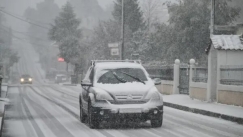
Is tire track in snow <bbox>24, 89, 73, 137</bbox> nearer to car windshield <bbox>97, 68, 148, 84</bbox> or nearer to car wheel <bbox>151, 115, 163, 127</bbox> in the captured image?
car windshield <bbox>97, 68, 148, 84</bbox>

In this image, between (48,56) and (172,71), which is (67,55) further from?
(172,71)

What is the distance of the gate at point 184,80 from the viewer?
26.6m

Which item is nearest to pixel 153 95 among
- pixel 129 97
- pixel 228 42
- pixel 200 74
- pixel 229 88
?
pixel 129 97

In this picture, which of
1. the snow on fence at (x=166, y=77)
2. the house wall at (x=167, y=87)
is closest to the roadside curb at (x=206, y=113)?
the house wall at (x=167, y=87)

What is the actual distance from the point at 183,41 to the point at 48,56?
90418 mm

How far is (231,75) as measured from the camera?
19984mm

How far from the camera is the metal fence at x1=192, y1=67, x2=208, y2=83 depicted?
23.2 metres

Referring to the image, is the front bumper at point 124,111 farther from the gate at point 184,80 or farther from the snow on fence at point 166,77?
the snow on fence at point 166,77

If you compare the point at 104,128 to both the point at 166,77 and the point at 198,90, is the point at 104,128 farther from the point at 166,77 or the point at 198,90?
the point at 166,77

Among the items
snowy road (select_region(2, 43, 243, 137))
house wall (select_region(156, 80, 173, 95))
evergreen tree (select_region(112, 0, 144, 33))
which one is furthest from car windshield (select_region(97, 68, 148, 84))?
evergreen tree (select_region(112, 0, 144, 33))

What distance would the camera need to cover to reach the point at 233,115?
15.7 m

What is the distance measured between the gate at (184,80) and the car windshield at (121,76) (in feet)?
40.1

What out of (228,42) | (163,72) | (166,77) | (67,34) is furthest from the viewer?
(67,34)

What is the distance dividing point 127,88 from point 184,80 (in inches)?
573
